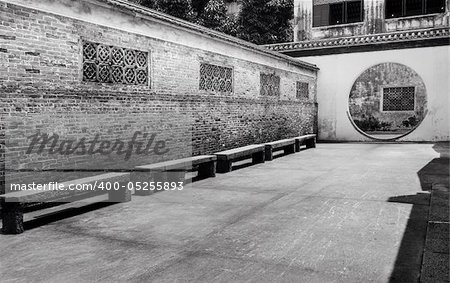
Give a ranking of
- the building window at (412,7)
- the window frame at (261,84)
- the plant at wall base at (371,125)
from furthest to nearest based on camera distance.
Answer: the building window at (412,7), the plant at wall base at (371,125), the window frame at (261,84)

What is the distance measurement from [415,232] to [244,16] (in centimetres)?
2030

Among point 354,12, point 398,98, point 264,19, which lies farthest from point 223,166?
point 264,19

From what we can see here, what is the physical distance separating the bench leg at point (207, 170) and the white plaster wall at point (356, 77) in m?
10.2

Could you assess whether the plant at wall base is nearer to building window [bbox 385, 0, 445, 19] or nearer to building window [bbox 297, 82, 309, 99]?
building window [bbox 297, 82, 309, 99]

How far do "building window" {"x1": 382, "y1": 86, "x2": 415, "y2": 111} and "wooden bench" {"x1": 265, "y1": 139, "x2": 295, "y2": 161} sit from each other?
697 centimetres

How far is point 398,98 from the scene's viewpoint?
661 inches

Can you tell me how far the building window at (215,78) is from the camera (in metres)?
9.55

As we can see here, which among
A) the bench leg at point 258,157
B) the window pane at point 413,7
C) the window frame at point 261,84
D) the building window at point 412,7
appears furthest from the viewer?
the window pane at point 413,7

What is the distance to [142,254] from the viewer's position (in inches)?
147

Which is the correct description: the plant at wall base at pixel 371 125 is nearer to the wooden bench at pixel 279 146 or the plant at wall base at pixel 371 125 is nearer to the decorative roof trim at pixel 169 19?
the wooden bench at pixel 279 146

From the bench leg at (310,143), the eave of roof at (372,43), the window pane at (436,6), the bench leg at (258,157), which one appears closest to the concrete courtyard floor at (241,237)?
the bench leg at (258,157)

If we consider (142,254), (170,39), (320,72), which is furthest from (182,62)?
(320,72)

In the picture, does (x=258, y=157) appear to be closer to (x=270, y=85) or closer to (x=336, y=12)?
(x=270, y=85)

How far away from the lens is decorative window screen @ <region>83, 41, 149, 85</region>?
21.2 ft
